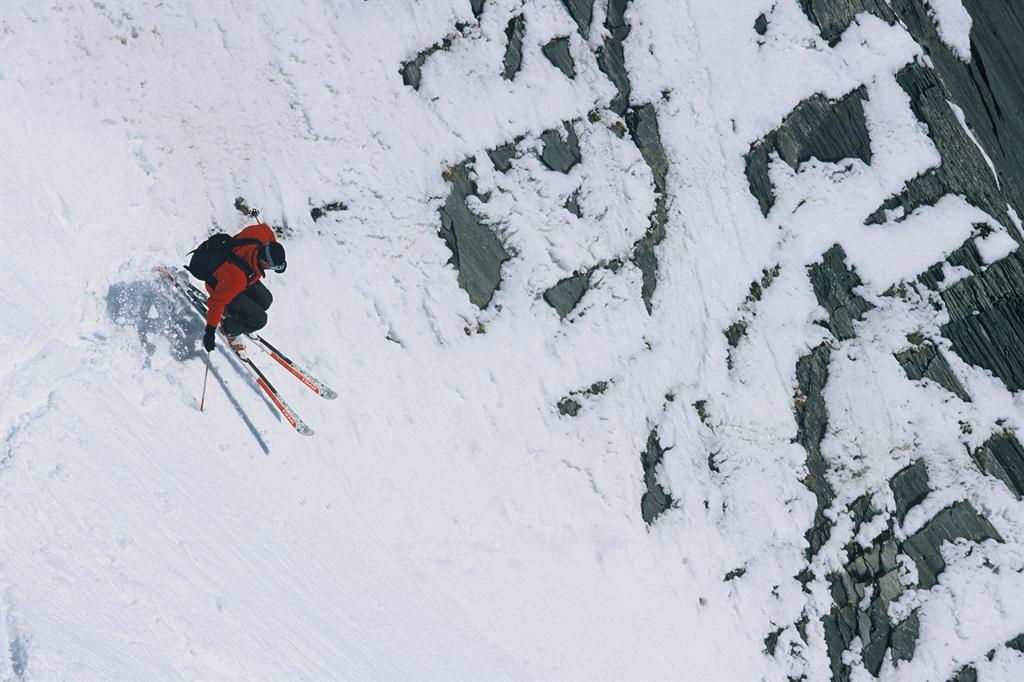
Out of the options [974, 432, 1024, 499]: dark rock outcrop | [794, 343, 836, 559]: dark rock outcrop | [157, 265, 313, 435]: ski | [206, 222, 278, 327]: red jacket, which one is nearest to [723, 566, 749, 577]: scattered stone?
[794, 343, 836, 559]: dark rock outcrop

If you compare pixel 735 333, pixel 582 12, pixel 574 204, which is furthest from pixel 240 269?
pixel 735 333

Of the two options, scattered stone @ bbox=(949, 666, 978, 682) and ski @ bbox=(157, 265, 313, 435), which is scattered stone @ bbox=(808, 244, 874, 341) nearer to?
scattered stone @ bbox=(949, 666, 978, 682)

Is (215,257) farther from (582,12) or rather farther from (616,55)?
(616,55)

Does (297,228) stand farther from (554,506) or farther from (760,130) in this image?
(760,130)

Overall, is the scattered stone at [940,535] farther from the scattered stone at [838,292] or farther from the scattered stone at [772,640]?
the scattered stone at [838,292]

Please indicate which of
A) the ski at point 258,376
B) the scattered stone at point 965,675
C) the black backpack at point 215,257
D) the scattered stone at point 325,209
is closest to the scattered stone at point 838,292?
the scattered stone at point 965,675
